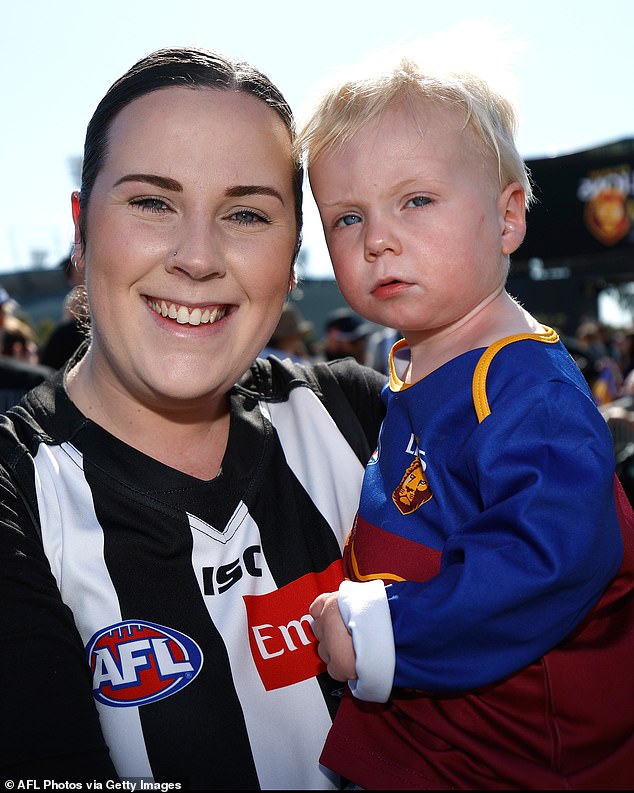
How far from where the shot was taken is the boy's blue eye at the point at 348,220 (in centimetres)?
175

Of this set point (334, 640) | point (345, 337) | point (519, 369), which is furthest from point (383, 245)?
point (345, 337)

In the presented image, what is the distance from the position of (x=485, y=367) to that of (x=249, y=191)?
2.19 feet

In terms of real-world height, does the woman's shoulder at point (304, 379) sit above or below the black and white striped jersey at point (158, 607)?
above

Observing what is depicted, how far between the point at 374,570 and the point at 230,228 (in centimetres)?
81

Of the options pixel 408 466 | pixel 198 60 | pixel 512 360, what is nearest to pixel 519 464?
pixel 512 360

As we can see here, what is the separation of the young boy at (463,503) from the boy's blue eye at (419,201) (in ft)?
0.05

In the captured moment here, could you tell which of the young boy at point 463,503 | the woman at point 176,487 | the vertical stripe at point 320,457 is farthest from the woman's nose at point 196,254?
the vertical stripe at point 320,457

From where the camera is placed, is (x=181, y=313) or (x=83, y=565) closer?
(x=83, y=565)

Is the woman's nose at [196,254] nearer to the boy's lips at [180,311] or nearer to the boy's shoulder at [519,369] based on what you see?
the boy's lips at [180,311]

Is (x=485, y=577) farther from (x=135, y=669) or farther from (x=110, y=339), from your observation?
(x=110, y=339)

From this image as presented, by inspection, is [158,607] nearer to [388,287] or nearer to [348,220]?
[388,287]

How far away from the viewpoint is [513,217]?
178cm

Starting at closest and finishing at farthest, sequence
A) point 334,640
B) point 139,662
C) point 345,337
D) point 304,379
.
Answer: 1. point 334,640
2. point 139,662
3. point 304,379
4. point 345,337

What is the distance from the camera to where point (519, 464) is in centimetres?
130
